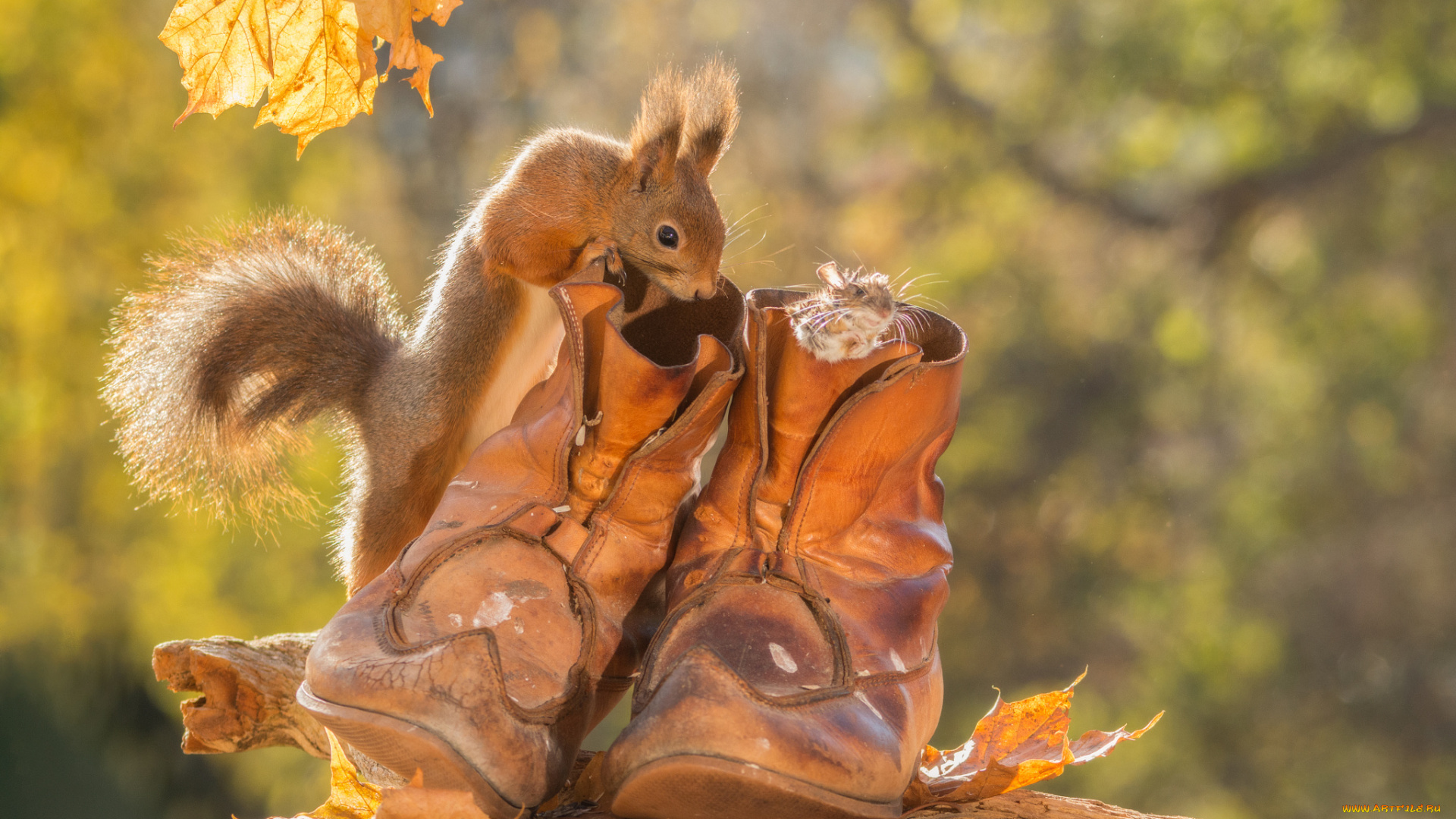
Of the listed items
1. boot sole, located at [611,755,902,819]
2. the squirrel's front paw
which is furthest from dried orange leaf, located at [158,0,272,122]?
boot sole, located at [611,755,902,819]

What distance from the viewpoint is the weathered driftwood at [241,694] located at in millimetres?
1147

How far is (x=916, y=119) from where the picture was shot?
3.51 metres

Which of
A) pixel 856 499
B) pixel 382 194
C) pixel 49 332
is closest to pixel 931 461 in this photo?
pixel 856 499

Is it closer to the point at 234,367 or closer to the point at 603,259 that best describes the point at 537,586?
the point at 603,259

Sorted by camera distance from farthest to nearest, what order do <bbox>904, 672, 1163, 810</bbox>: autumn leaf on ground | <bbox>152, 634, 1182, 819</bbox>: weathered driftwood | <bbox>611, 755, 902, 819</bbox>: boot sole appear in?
1. <bbox>152, 634, 1182, 819</bbox>: weathered driftwood
2. <bbox>904, 672, 1163, 810</bbox>: autumn leaf on ground
3. <bbox>611, 755, 902, 819</bbox>: boot sole

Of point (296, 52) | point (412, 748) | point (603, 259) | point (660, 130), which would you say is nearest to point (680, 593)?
point (412, 748)

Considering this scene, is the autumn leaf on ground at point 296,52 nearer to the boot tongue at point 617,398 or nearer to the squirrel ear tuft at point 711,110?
the boot tongue at point 617,398

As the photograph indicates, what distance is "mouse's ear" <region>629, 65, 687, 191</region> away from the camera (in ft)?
4.58

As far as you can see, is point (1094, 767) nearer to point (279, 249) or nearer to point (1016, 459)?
point (1016, 459)

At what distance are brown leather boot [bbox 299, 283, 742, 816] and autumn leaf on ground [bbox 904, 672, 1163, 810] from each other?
0.87 ft

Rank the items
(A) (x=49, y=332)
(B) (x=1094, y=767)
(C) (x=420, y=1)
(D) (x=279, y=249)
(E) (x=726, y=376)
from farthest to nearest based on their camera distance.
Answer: (A) (x=49, y=332) < (B) (x=1094, y=767) < (D) (x=279, y=249) < (C) (x=420, y=1) < (E) (x=726, y=376)

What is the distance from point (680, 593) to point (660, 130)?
0.76 meters

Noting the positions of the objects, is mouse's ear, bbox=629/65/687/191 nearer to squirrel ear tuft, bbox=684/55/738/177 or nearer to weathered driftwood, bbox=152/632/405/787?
squirrel ear tuft, bbox=684/55/738/177

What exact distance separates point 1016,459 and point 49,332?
3.24m
